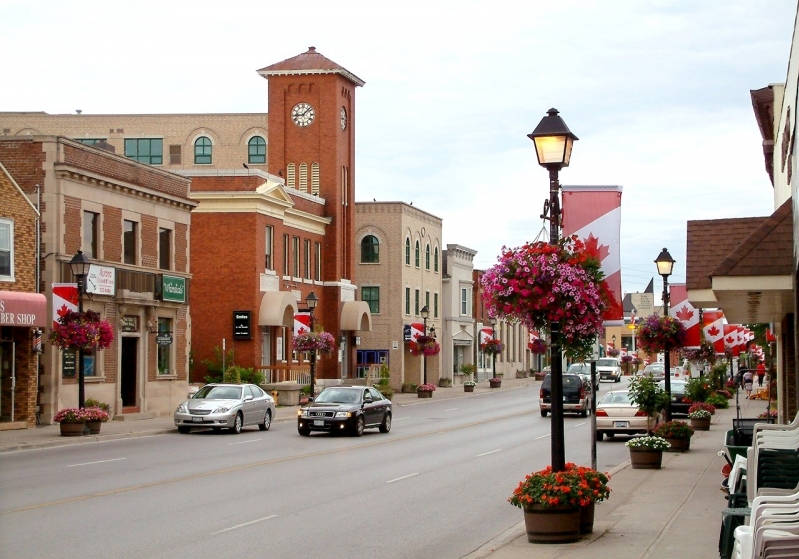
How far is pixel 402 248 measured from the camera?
7300 centimetres

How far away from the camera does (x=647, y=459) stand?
2180cm

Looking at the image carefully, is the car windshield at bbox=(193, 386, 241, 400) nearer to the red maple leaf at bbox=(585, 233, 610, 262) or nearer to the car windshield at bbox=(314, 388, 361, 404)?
the car windshield at bbox=(314, 388, 361, 404)

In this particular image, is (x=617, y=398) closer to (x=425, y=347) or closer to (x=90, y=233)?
(x=90, y=233)

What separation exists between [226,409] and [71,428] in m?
4.64

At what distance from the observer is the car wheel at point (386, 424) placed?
111 ft

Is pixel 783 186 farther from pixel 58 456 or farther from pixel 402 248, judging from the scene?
pixel 402 248

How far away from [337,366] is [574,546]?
51.5 meters

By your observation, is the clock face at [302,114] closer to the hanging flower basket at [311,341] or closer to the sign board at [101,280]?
the hanging flower basket at [311,341]

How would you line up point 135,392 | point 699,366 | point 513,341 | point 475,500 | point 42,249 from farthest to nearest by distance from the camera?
point 513,341 → point 699,366 → point 135,392 → point 42,249 → point 475,500

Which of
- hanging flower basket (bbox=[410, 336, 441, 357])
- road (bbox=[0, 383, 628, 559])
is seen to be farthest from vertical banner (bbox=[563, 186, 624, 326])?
hanging flower basket (bbox=[410, 336, 441, 357])

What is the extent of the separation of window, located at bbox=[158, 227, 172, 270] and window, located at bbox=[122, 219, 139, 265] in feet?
7.48

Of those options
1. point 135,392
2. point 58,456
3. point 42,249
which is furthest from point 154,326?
point 58,456

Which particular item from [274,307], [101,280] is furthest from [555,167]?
[274,307]

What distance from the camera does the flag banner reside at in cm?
3078
